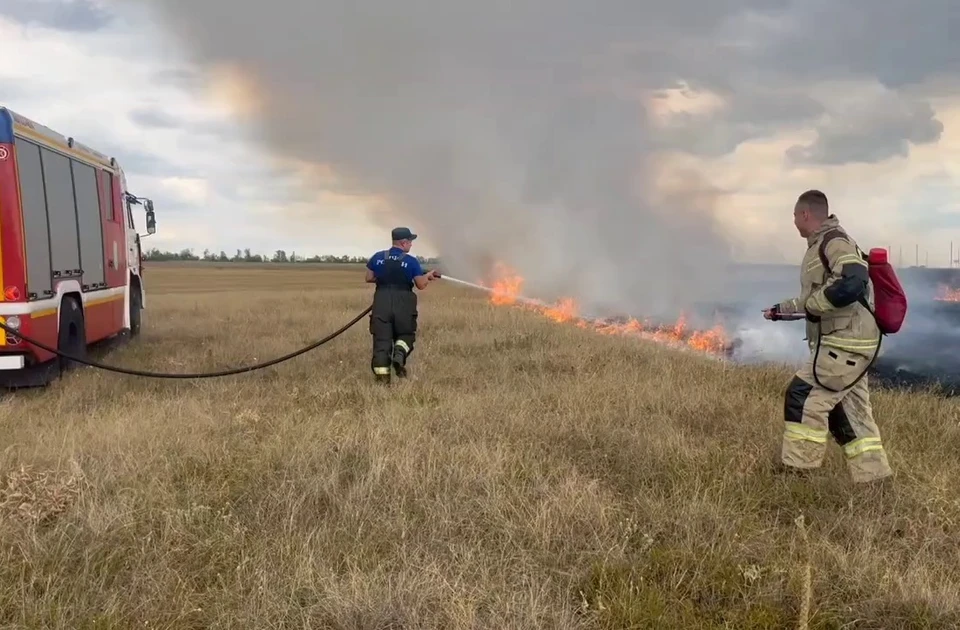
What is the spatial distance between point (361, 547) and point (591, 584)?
1.26 meters

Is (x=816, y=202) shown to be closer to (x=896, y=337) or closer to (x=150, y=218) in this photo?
(x=150, y=218)

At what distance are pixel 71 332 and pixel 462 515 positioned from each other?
7.34 metres

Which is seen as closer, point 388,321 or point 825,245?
point 825,245

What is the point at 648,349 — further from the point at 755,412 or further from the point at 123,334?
the point at 123,334

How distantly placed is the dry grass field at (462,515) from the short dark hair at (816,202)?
1888mm

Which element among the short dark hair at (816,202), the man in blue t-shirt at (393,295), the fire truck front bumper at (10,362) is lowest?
the fire truck front bumper at (10,362)

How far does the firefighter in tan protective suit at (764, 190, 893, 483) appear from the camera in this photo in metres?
4.77

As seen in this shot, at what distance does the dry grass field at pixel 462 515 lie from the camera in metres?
3.32

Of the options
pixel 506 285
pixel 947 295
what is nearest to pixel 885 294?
pixel 506 285

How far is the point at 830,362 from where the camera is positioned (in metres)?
4.81

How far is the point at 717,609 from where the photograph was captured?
11.1 feet

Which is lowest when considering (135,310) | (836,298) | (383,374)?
(383,374)

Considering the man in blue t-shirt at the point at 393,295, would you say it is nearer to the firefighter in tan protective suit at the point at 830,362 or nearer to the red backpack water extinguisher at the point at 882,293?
the firefighter in tan protective suit at the point at 830,362

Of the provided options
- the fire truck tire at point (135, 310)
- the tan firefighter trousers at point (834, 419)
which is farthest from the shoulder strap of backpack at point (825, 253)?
the fire truck tire at point (135, 310)
